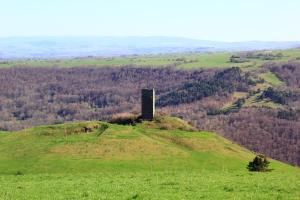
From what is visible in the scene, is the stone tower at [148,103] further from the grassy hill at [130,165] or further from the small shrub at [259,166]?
the small shrub at [259,166]

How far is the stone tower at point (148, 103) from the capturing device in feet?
208

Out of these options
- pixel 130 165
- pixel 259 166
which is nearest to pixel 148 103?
pixel 130 165

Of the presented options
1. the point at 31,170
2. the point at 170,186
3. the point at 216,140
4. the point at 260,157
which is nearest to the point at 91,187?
the point at 170,186

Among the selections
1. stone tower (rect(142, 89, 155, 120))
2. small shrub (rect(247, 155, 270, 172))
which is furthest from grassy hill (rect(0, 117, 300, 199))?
small shrub (rect(247, 155, 270, 172))

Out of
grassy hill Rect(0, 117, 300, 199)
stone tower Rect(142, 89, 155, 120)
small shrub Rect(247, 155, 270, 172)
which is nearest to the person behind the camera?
grassy hill Rect(0, 117, 300, 199)

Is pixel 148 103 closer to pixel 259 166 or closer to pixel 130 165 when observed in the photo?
pixel 130 165

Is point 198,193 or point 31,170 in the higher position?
Answer: point 198,193

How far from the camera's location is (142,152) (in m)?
52.3

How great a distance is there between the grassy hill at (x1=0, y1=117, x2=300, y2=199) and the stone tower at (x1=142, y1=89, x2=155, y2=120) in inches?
57.8

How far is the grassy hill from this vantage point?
28.1 m

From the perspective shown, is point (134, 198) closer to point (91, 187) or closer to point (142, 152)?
point (91, 187)

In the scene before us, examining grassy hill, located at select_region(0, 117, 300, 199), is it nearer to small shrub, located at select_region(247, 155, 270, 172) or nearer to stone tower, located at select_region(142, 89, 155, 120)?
stone tower, located at select_region(142, 89, 155, 120)

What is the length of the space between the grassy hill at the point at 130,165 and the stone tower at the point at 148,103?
1.47 meters

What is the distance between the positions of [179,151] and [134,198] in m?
28.0
